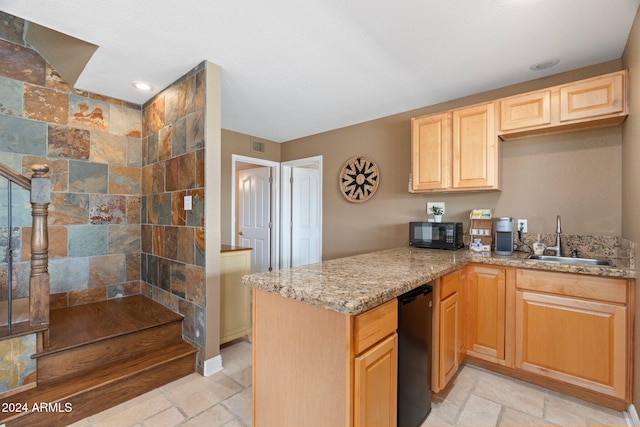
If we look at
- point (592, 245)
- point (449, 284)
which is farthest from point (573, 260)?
point (449, 284)

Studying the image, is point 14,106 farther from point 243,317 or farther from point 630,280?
point 630,280

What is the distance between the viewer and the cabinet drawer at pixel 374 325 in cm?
112

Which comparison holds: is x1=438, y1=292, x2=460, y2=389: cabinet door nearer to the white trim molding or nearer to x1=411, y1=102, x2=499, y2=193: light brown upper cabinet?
x1=411, y1=102, x2=499, y2=193: light brown upper cabinet

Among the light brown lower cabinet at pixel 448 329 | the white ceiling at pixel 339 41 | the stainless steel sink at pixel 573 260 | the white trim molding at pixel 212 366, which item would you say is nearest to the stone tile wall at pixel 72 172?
the white ceiling at pixel 339 41

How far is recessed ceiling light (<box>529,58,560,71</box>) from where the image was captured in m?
2.16

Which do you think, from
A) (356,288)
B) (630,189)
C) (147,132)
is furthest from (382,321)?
(147,132)

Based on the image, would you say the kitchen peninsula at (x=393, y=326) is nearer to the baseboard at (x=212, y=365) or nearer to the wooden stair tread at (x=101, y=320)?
the baseboard at (x=212, y=365)

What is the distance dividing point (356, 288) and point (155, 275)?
244 cm

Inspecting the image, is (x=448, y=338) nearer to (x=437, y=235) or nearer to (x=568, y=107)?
(x=437, y=235)

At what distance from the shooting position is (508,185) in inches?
103

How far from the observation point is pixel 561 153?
2359 millimetres

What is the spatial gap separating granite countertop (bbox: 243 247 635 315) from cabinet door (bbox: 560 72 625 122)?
3.51 ft

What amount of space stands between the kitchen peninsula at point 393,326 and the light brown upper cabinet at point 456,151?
0.67 m

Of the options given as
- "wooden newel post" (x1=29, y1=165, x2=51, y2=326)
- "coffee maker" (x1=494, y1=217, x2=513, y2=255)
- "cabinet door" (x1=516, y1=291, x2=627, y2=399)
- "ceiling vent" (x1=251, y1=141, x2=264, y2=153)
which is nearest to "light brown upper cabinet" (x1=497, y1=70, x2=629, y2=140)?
"coffee maker" (x1=494, y1=217, x2=513, y2=255)
